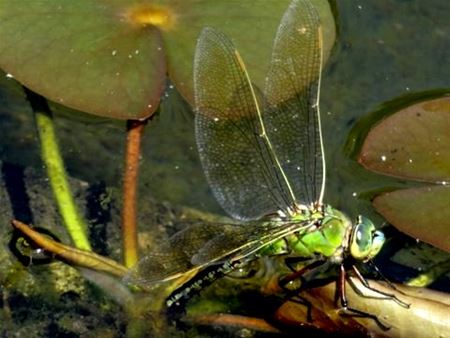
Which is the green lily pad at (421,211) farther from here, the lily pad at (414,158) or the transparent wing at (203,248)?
the transparent wing at (203,248)

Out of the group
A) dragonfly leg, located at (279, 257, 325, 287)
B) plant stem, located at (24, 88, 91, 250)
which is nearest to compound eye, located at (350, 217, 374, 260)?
dragonfly leg, located at (279, 257, 325, 287)

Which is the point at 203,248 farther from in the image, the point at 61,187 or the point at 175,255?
the point at 61,187

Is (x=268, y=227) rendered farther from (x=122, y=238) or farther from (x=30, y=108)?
(x=30, y=108)

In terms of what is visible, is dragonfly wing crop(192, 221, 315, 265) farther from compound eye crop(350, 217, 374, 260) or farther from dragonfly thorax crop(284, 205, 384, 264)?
compound eye crop(350, 217, 374, 260)

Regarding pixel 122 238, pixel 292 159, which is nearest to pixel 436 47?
pixel 292 159

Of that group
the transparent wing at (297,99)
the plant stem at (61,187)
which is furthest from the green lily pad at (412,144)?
the plant stem at (61,187)

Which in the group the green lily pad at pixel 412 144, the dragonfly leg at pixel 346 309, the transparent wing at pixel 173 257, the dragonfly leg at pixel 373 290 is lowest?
the dragonfly leg at pixel 346 309
